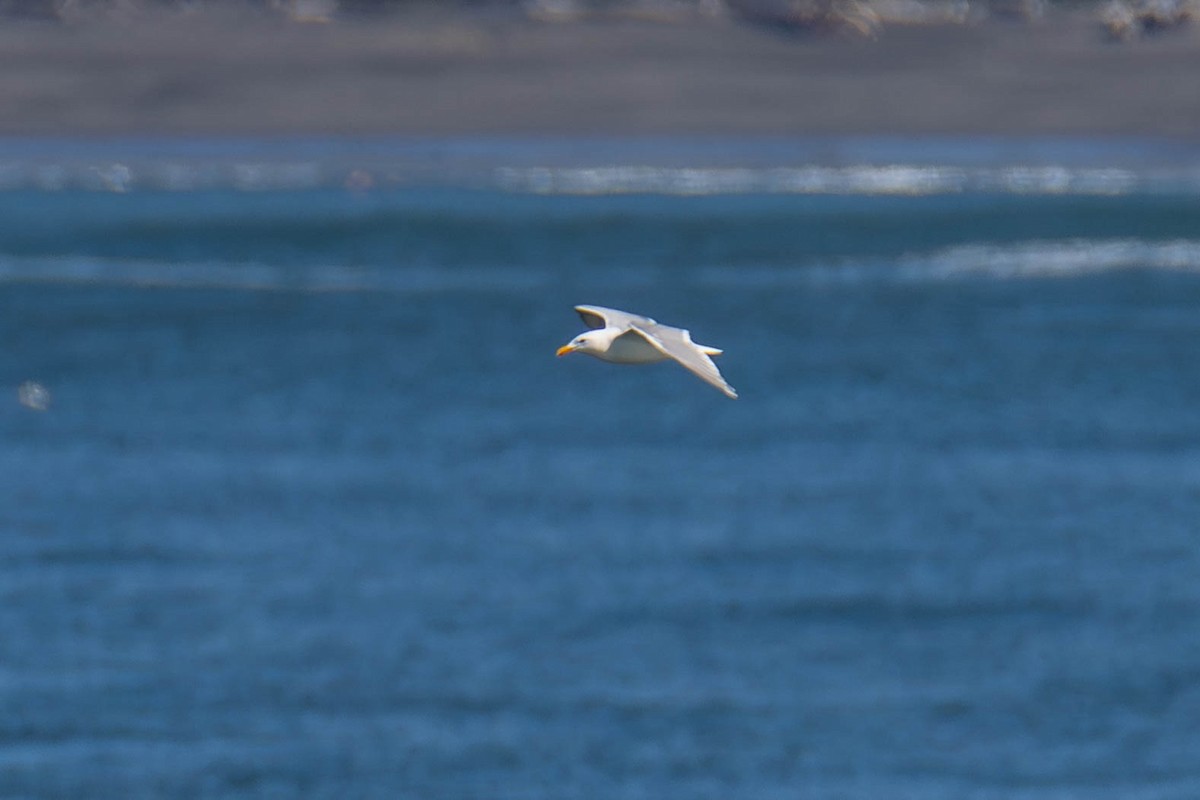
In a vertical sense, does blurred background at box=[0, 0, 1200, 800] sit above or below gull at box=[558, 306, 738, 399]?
below

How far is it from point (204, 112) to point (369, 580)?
59.7ft

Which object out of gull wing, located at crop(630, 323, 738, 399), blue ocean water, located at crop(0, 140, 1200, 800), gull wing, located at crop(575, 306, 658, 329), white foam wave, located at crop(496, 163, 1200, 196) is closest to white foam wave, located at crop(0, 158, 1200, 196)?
white foam wave, located at crop(496, 163, 1200, 196)

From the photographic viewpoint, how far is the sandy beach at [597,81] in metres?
31.4

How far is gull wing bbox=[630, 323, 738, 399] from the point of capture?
794cm

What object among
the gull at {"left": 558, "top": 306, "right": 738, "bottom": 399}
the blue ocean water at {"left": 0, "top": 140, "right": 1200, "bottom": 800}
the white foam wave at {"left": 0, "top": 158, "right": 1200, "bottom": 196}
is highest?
the gull at {"left": 558, "top": 306, "right": 738, "bottom": 399}

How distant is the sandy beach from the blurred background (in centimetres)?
7

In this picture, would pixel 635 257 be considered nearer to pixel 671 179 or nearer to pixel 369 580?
pixel 671 179

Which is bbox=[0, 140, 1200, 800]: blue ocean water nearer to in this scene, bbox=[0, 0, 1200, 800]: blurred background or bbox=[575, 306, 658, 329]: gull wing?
bbox=[0, 0, 1200, 800]: blurred background

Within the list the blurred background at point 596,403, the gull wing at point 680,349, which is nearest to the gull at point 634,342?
the gull wing at point 680,349

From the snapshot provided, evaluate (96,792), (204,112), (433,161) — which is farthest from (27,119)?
(96,792)

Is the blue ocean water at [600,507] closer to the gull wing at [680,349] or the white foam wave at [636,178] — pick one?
the white foam wave at [636,178]

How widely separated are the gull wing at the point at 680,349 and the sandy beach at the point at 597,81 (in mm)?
22624

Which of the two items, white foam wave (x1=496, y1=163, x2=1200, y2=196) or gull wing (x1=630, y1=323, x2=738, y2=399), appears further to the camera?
white foam wave (x1=496, y1=163, x2=1200, y2=196)

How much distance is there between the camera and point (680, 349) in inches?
334
